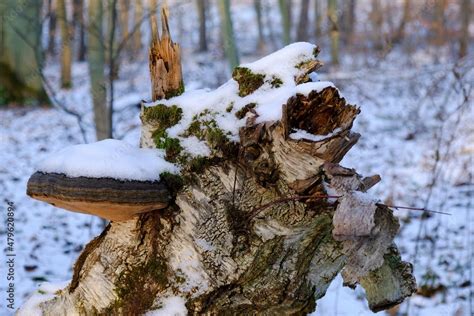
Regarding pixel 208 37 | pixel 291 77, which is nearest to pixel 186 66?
pixel 208 37

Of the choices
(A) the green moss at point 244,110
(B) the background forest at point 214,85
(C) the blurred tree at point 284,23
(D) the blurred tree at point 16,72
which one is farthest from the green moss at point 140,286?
(D) the blurred tree at point 16,72

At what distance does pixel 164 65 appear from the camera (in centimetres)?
219

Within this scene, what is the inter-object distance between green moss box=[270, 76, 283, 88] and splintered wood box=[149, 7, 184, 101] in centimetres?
43

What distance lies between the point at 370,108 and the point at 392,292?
1190 cm

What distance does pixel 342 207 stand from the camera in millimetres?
1747

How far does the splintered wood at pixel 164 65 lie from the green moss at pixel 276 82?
0.43m

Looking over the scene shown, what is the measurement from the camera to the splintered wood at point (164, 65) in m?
2.20

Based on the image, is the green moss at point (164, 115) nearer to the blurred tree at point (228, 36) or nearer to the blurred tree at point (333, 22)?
the blurred tree at point (228, 36)

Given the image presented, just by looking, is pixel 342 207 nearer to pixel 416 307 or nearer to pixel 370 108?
pixel 416 307

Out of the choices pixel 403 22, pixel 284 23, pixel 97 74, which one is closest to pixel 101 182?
pixel 97 74

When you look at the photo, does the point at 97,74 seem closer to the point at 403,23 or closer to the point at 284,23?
the point at 284,23

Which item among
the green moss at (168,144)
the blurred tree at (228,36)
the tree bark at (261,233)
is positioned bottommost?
the blurred tree at (228,36)

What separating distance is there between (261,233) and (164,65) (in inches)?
33.0

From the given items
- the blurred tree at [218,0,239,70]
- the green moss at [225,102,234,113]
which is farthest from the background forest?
the green moss at [225,102,234,113]
